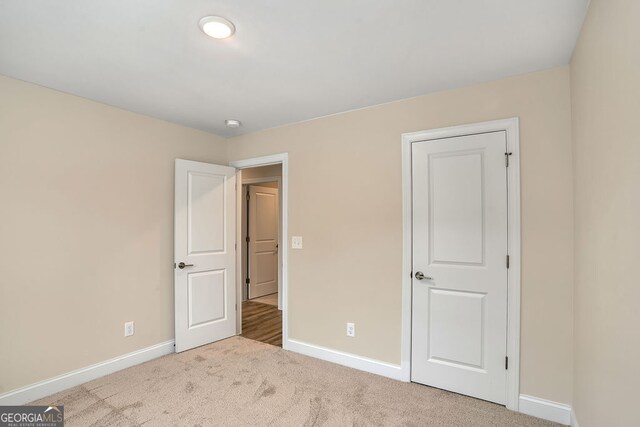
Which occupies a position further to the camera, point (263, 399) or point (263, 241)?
point (263, 241)

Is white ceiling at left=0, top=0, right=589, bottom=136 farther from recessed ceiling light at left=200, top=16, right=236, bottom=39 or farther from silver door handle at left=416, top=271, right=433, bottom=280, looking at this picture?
silver door handle at left=416, top=271, right=433, bottom=280

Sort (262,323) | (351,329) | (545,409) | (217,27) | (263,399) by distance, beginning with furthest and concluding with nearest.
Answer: (262,323)
(351,329)
(263,399)
(545,409)
(217,27)

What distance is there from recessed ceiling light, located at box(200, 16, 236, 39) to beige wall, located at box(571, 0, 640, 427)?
168 cm

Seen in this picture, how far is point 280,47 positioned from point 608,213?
187 centimetres

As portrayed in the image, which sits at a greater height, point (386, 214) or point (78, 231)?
point (386, 214)

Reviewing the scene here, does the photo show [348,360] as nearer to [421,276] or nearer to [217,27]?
[421,276]

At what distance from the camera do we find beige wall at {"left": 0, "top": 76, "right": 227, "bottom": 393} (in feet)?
7.46

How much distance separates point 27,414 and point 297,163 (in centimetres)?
292

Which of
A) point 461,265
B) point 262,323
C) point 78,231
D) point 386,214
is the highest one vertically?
point 386,214

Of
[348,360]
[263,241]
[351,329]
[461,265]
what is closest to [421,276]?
[461,265]

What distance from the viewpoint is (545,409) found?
6.86 ft

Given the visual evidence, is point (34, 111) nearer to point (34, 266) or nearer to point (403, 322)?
point (34, 266)

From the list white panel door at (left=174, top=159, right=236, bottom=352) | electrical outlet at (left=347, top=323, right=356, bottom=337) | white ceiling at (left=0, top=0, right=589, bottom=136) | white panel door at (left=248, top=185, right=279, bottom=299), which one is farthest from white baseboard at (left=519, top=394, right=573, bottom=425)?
white panel door at (left=248, top=185, right=279, bottom=299)

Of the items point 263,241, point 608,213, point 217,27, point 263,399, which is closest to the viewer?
point 608,213
